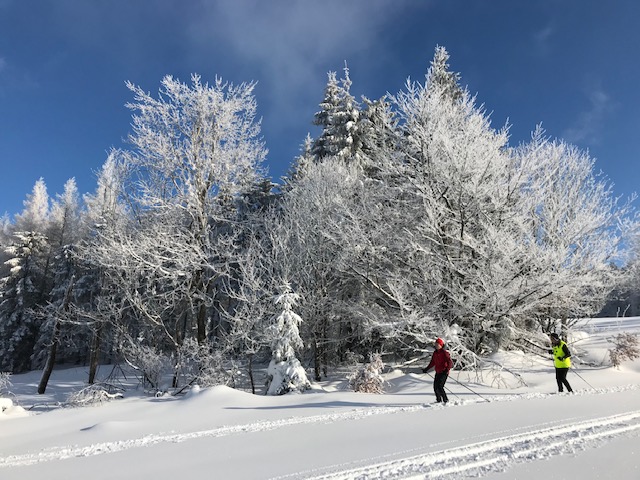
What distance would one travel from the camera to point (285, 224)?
16859mm

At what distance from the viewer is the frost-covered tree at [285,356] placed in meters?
12.2

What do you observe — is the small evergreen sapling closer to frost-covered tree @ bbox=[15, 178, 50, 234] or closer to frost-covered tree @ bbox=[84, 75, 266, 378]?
frost-covered tree @ bbox=[84, 75, 266, 378]

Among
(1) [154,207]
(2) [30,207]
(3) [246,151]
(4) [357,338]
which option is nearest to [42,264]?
(2) [30,207]

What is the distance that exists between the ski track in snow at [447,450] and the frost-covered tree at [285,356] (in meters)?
4.45

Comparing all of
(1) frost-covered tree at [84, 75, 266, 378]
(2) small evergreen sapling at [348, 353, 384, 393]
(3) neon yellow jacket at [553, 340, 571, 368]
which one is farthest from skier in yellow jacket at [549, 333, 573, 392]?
(1) frost-covered tree at [84, 75, 266, 378]

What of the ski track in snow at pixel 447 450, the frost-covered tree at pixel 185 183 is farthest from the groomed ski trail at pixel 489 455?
the frost-covered tree at pixel 185 183

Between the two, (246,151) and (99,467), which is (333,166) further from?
→ (99,467)

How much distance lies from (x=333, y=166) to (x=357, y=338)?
7.76m

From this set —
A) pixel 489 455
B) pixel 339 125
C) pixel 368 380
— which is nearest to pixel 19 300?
pixel 339 125

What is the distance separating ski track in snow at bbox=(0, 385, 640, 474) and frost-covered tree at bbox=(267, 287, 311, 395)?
4.45 metres

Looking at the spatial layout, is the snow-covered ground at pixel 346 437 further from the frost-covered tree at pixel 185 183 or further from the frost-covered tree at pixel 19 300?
the frost-covered tree at pixel 19 300

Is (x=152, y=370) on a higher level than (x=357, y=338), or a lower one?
lower

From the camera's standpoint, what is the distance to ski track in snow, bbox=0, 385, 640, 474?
4301 millimetres

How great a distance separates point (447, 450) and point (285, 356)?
8288 millimetres
